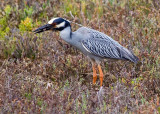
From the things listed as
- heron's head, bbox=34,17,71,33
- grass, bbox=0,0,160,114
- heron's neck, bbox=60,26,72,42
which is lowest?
grass, bbox=0,0,160,114

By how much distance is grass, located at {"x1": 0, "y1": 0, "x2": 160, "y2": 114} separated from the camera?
4703mm

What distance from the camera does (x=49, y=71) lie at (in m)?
6.32

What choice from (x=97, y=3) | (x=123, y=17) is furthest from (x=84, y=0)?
(x=123, y=17)

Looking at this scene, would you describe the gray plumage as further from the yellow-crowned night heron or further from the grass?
the grass

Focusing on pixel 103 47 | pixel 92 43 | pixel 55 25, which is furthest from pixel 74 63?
pixel 55 25

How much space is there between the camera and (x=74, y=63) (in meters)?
6.33

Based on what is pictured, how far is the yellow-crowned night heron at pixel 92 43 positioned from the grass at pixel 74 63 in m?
0.20

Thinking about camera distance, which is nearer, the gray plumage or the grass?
the grass

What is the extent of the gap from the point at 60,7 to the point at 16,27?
125 centimetres

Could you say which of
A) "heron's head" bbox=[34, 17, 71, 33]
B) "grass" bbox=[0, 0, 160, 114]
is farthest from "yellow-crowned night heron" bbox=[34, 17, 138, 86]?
"grass" bbox=[0, 0, 160, 114]

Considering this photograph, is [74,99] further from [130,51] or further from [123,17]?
[123,17]

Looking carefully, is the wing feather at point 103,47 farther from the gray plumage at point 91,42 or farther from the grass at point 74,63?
the grass at point 74,63

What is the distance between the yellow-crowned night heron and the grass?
196 millimetres

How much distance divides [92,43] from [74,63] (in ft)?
1.41
